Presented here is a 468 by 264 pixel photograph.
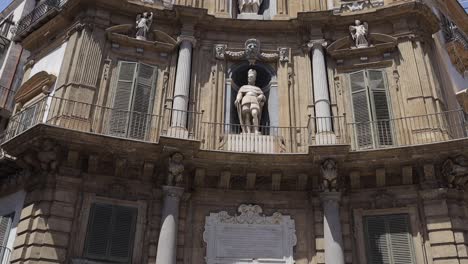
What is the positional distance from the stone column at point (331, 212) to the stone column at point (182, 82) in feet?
13.2

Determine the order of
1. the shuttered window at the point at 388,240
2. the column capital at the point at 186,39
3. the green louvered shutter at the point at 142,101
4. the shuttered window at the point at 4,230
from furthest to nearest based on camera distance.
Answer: the column capital at the point at 186,39 < the green louvered shutter at the point at 142,101 < the shuttered window at the point at 4,230 < the shuttered window at the point at 388,240

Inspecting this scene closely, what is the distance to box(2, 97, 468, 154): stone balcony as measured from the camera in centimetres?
1232

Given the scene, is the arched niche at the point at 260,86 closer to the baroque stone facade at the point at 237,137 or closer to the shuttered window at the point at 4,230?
the baroque stone facade at the point at 237,137

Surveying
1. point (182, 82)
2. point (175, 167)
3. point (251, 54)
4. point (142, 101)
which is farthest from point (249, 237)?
point (251, 54)

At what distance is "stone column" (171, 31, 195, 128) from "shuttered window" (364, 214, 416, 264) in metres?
5.49

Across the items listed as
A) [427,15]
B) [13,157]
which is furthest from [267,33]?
[13,157]

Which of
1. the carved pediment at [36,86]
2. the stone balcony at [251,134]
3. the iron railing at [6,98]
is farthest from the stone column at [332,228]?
the iron railing at [6,98]

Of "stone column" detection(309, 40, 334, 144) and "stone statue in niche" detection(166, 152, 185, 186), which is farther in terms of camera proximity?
"stone column" detection(309, 40, 334, 144)

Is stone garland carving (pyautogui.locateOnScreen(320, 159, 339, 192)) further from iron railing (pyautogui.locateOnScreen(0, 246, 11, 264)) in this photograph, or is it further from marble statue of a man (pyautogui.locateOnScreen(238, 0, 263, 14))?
iron railing (pyautogui.locateOnScreen(0, 246, 11, 264))

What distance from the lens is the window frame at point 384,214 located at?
436 inches

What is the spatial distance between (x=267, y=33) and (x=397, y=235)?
713 cm

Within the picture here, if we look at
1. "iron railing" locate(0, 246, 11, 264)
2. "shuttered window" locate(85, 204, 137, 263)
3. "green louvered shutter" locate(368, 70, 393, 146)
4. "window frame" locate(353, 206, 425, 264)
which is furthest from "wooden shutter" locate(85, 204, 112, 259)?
"green louvered shutter" locate(368, 70, 393, 146)

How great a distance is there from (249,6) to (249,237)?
788 cm

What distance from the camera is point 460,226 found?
36.2ft
